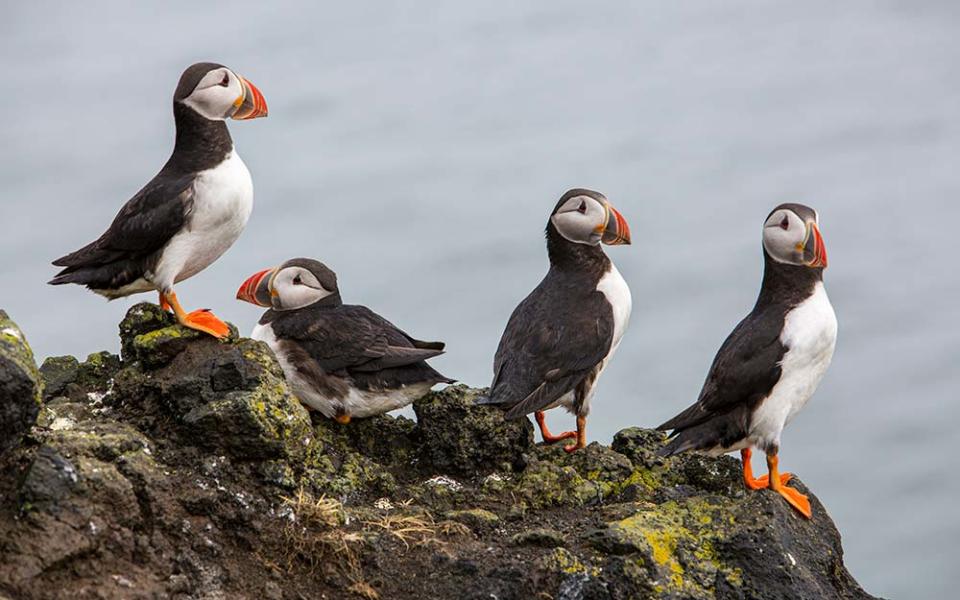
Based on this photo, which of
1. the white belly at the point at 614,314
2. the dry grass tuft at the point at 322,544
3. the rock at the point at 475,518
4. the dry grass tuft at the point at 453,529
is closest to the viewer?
the dry grass tuft at the point at 322,544

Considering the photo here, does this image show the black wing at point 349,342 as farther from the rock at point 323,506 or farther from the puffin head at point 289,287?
the rock at point 323,506

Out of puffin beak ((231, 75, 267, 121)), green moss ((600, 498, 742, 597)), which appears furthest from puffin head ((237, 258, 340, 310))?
green moss ((600, 498, 742, 597))

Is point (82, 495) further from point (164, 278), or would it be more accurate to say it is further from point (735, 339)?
point (735, 339)

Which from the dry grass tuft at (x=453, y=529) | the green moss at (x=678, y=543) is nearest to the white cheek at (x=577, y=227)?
the green moss at (x=678, y=543)

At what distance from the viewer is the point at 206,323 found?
27.3ft

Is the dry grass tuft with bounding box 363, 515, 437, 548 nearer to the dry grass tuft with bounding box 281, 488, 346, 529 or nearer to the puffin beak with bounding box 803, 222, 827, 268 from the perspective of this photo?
the dry grass tuft with bounding box 281, 488, 346, 529

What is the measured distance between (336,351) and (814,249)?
321cm

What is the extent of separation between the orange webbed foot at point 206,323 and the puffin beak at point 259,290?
0.64 m

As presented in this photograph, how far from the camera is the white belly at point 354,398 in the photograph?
28.9 feet

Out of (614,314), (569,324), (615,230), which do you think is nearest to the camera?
(569,324)

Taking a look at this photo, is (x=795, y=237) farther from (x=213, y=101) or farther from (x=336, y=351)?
(x=213, y=101)

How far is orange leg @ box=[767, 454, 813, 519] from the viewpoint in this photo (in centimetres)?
820

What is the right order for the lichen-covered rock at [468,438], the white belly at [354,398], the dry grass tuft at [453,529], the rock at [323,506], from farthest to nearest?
1. the white belly at [354,398]
2. the lichen-covered rock at [468,438]
3. the dry grass tuft at [453,529]
4. the rock at [323,506]

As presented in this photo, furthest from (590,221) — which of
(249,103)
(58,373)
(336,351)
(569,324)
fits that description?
(58,373)
